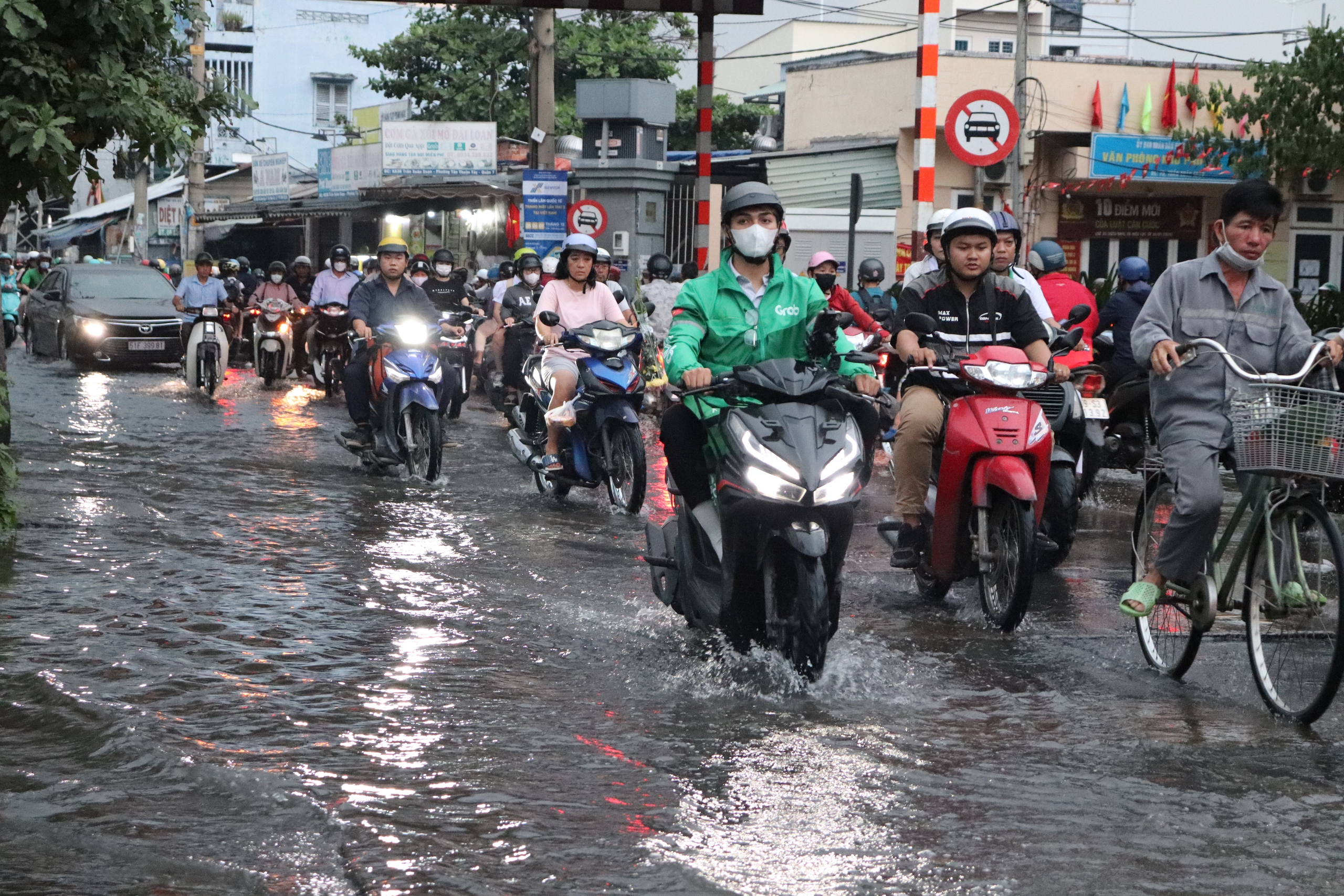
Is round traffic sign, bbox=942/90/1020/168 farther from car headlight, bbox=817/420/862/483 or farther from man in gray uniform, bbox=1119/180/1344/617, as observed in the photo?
car headlight, bbox=817/420/862/483

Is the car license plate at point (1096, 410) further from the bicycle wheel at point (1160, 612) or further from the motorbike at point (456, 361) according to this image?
the motorbike at point (456, 361)

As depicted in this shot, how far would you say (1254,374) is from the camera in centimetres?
535

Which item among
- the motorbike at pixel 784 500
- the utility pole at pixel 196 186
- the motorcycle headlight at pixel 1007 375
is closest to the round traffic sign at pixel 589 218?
the utility pole at pixel 196 186

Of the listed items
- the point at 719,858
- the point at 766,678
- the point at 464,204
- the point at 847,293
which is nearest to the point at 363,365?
the point at 847,293

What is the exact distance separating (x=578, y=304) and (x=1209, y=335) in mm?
5990

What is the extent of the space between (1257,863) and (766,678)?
83.9 inches

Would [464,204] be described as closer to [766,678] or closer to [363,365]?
[363,365]

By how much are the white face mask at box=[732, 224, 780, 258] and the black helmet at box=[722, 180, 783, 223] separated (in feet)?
0.27

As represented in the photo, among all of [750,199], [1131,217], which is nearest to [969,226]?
[750,199]

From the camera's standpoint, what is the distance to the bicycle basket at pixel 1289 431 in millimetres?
4852

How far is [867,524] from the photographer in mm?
10094

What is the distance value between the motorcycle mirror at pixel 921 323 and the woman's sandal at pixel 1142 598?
1.50 meters

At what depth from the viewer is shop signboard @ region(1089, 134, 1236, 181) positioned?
28.5 m

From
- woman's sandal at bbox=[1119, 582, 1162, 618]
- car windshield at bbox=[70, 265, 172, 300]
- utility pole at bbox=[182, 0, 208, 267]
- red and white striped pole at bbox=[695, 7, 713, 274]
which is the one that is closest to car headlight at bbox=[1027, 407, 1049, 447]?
woman's sandal at bbox=[1119, 582, 1162, 618]
